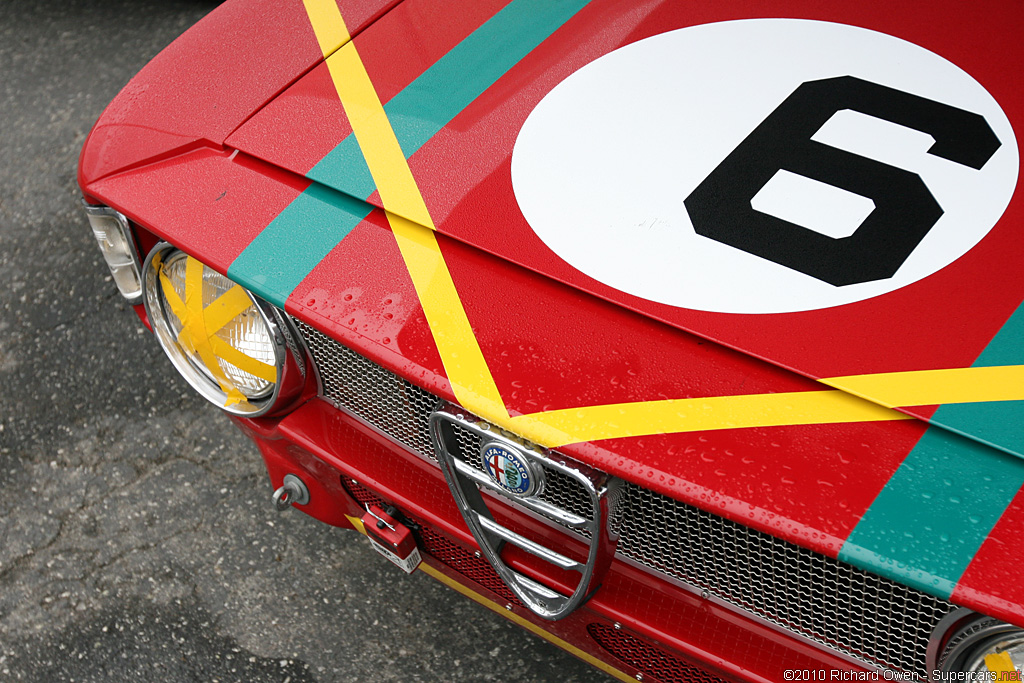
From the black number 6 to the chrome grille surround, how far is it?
1.30 feet

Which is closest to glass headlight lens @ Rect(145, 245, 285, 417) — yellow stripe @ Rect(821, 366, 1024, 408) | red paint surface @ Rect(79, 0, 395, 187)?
red paint surface @ Rect(79, 0, 395, 187)

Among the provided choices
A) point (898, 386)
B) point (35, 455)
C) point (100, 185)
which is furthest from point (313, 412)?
point (35, 455)

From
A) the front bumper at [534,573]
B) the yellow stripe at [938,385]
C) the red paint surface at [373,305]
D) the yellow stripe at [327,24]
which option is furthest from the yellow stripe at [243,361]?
the yellow stripe at [938,385]

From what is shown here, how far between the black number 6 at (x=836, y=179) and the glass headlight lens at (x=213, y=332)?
802 millimetres

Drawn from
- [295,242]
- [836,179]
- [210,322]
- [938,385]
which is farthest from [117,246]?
[938,385]

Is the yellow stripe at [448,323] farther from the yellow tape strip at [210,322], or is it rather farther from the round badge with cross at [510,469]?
the yellow tape strip at [210,322]

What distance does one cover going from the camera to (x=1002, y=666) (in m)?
1.15

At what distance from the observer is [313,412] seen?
1721 mm

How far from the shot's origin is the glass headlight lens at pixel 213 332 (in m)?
1.63

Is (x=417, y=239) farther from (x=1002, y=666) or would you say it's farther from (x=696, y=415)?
(x=1002, y=666)

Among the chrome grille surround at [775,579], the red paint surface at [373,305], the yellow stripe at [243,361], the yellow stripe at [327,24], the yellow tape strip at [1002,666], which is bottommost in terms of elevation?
the yellow stripe at [243,361]

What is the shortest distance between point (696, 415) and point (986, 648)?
1.53ft

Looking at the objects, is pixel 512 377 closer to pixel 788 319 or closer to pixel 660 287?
pixel 660 287

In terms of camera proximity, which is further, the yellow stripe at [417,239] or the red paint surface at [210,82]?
the red paint surface at [210,82]
